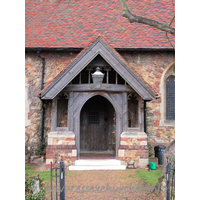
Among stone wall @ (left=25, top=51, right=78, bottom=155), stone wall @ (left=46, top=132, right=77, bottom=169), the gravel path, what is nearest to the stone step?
stone wall @ (left=46, top=132, right=77, bottom=169)

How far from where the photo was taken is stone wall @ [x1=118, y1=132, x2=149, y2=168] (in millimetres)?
9156

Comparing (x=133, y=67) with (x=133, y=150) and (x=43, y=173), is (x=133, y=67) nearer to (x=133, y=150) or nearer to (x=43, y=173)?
(x=133, y=150)

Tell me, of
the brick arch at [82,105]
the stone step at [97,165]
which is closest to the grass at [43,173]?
the stone step at [97,165]

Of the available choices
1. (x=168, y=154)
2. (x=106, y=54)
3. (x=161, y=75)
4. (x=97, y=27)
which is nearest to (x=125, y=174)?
(x=168, y=154)

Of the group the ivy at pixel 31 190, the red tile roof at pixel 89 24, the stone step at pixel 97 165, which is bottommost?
the stone step at pixel 97 165

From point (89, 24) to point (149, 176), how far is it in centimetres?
826

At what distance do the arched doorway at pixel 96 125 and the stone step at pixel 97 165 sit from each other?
8.29 ft

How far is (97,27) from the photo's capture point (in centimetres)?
1253

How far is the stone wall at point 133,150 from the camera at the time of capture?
916 cm

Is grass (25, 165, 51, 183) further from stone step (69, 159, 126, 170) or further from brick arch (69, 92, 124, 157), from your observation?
brick arch (69, 92, 124, 157)

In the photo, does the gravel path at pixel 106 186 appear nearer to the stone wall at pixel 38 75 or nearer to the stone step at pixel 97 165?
the stone step at pixel 97 165

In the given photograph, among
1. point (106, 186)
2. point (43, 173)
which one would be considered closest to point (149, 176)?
point (106, 186)

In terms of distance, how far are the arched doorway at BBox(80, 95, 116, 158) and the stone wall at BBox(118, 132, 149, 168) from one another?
8.31ft

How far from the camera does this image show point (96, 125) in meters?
11.8
